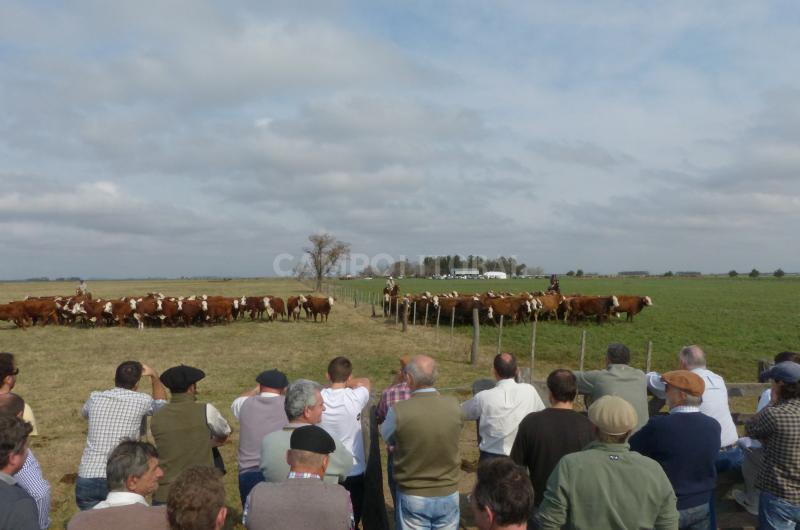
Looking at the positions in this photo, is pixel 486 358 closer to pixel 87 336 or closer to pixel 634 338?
pixel 634 338

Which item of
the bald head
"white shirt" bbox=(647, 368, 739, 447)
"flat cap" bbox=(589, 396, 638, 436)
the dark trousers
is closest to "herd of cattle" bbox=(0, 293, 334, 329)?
the dark trousers

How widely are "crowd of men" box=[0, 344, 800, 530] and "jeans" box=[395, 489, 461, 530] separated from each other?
0.01 metres

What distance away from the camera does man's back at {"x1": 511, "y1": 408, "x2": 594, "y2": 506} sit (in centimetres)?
340

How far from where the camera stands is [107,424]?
12.7 ft

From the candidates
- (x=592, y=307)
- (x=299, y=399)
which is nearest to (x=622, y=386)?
(x=299, y=399)

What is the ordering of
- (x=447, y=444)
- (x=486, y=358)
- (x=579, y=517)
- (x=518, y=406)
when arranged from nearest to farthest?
(x=579, y=517)
(x=447, y=444)
(x=518, y=406)
(x=486, y=358)

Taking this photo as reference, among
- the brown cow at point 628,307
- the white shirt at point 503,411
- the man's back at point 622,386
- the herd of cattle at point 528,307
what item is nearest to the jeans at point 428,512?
the white shirt at point 503,411

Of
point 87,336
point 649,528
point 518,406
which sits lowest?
point 87,336

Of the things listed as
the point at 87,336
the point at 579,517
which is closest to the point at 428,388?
the point at 579,517

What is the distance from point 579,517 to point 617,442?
0.42m

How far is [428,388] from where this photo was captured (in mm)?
3686

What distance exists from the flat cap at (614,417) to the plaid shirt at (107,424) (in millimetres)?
3184

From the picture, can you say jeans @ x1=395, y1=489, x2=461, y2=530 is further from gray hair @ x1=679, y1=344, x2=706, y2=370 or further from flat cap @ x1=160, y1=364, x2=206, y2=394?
gray hair @ x1=679, y1=344, x2=706, y2=370

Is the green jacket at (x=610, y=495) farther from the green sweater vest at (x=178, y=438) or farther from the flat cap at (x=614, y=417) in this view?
the green sweater vest at (x=178, y=438)
